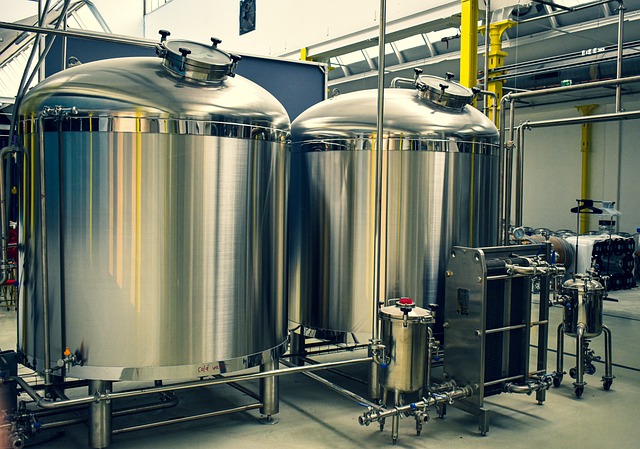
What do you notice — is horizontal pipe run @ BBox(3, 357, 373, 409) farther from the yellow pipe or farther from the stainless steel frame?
the yellow pipe

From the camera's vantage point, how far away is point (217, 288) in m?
3.10

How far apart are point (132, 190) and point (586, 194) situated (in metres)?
11.5

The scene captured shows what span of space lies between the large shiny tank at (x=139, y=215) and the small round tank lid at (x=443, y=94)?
136 centimetres

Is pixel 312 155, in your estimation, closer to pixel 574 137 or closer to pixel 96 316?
pixel 96 316

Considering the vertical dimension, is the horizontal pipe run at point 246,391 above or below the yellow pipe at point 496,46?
below

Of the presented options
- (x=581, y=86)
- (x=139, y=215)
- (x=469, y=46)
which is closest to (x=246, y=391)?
(x=139, y=215)

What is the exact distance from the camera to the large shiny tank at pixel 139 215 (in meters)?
2.91

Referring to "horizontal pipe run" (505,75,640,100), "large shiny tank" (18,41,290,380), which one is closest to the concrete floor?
"large shiny tank" (18,41,290,380)

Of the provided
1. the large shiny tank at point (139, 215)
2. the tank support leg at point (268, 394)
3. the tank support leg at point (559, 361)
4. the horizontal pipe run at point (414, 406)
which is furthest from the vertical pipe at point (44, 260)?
the tank support leg at point (559, 361)

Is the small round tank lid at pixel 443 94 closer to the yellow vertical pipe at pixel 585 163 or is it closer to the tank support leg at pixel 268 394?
the tank support leg at pixel 268 394

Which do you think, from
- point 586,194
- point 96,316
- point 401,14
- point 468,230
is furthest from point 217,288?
point 586,194

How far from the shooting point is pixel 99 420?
2.99 m

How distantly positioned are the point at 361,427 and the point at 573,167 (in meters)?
11.0

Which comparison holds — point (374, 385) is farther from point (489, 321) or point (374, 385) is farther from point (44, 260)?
point (44, 260)
